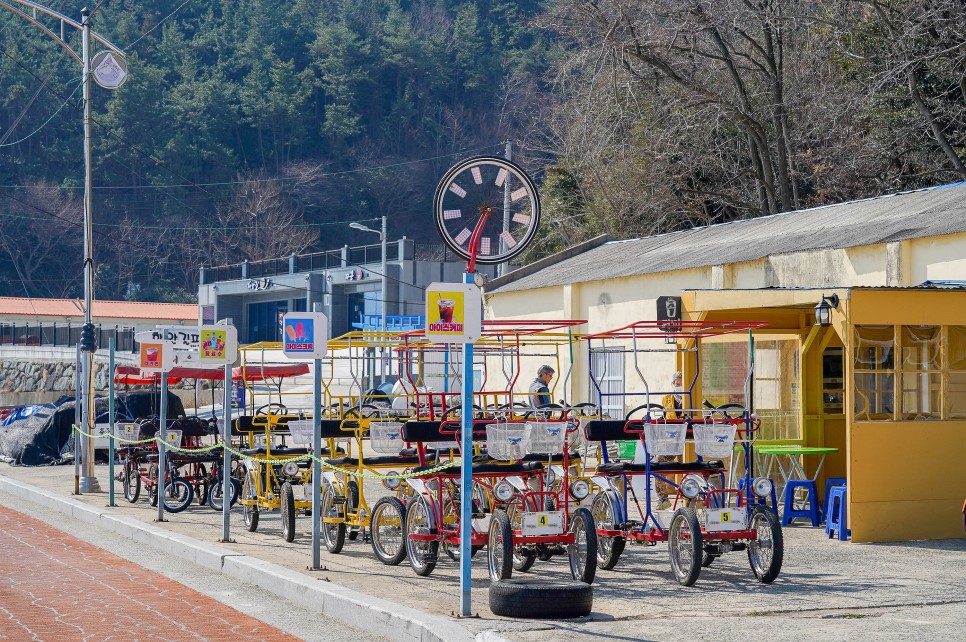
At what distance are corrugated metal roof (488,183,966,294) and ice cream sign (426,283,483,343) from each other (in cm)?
1009

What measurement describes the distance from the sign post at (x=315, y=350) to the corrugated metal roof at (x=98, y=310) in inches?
2193

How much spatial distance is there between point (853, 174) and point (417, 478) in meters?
26.9

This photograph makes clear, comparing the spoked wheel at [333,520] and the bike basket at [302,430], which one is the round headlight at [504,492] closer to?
the spoked wheel at [333,520]

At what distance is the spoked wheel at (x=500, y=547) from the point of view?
996 cm

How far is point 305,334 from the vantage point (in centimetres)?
1152

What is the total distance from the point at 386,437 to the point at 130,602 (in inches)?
125

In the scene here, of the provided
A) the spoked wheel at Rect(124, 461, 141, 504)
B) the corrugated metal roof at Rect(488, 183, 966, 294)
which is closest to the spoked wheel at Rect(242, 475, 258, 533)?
the spoked wheel at Rect(124, 461, 141, 504)

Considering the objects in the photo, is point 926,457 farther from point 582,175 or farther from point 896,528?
point 582,175

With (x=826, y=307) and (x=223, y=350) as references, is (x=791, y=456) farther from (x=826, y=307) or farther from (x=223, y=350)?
(x=223, y=350)

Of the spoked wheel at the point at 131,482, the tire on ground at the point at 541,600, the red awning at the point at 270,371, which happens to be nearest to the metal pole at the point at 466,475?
the tire on ground at the point at 541,600

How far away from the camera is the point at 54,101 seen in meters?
98.9

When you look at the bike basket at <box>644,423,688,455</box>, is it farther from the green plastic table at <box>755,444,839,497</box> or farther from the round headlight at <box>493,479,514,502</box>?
the green plastic table at <box>755,444,839,497</box>

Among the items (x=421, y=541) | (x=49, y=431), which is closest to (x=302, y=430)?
(x=421, y=541)

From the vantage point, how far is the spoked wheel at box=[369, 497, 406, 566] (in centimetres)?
1166
